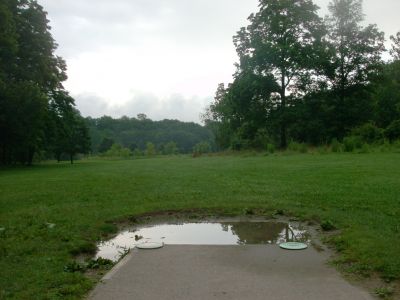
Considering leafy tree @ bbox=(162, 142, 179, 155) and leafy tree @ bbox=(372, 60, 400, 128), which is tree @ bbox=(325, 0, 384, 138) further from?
leafy tree @ bbox=(162, 142, 179, 155)

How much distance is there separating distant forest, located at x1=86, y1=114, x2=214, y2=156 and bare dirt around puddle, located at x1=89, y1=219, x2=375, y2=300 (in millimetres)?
91233

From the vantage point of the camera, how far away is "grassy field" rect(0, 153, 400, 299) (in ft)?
17.1

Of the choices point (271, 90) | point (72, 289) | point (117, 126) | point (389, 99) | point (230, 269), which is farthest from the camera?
point (117, 126)

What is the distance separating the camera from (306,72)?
39000mm

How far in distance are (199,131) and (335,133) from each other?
7913 centimetres

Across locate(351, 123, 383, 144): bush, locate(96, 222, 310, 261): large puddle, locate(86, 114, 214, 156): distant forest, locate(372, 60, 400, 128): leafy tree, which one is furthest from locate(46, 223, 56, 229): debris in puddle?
locate(86, 114, 214, 156): distant forest

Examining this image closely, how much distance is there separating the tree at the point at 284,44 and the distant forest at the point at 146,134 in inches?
2388

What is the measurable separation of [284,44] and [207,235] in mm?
33169

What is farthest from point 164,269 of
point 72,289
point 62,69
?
point 62,69

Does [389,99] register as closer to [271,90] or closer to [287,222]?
[271,90]

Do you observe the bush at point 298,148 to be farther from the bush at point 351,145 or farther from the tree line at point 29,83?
the tree line at point 29,83

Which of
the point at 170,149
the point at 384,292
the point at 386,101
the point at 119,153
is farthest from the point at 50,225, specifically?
the point at 170,149

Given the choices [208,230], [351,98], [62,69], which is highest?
[62,69]

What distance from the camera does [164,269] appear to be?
5.38 m
